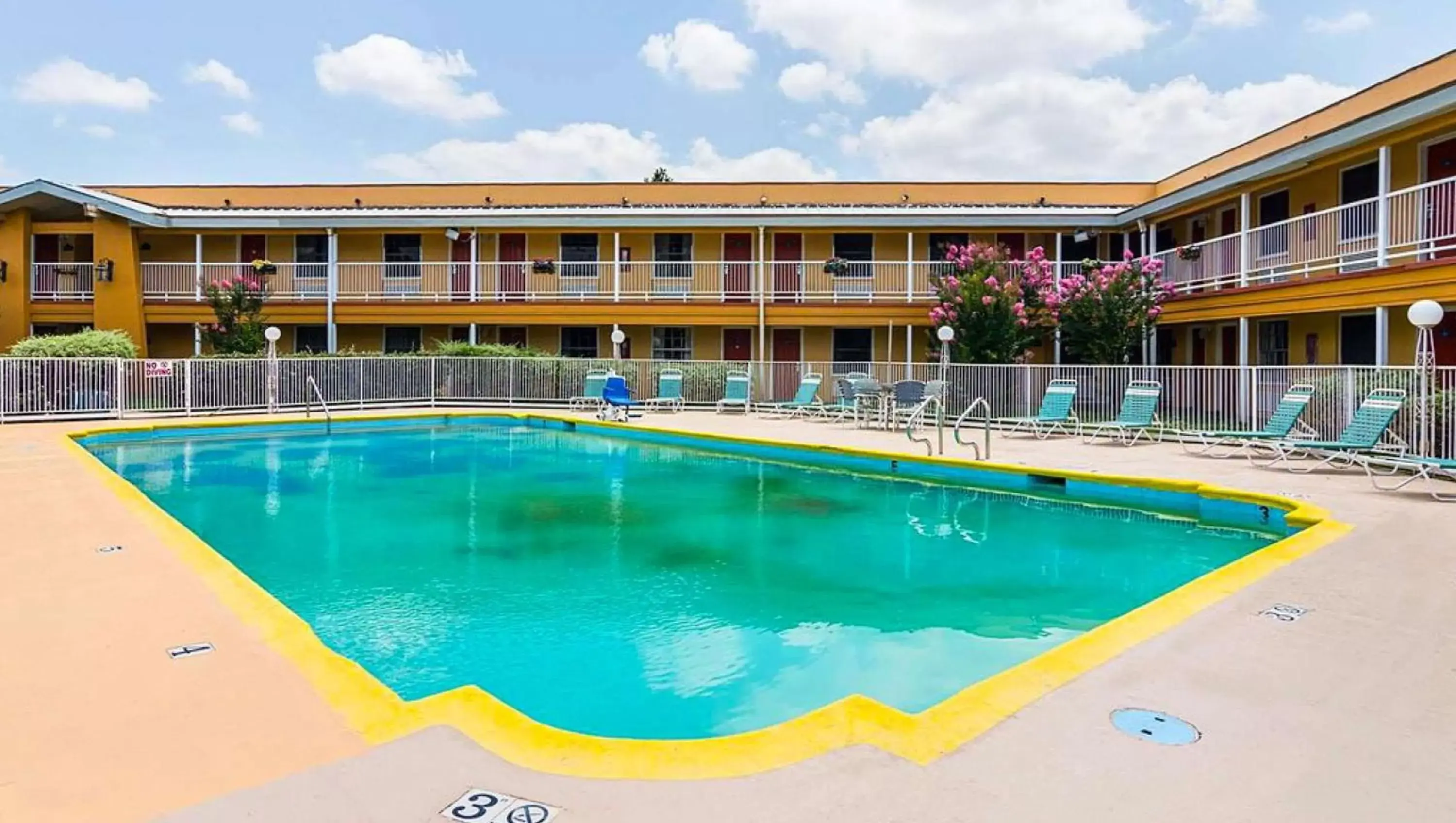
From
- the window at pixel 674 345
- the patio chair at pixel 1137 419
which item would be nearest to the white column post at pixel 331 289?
the window at pixel 674 345

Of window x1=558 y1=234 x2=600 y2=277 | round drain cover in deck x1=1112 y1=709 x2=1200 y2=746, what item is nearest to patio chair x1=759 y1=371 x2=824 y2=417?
window x1=558 y1=234 x2=600 y2=277

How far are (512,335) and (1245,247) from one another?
19.3 m

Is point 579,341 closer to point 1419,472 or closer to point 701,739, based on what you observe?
point 1419,472

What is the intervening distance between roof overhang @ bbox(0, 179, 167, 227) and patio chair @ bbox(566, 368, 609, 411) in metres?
12.8

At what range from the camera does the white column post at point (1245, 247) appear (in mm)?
17141

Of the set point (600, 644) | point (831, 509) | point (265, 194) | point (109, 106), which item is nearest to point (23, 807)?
point (600, 644)

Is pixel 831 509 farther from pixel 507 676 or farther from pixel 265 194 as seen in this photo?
pixel 265 194

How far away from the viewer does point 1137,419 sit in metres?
15.0

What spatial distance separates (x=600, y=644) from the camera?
557 centimetres

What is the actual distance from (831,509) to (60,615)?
7.36 meters

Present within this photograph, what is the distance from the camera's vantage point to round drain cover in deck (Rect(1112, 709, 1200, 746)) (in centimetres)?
→ 332

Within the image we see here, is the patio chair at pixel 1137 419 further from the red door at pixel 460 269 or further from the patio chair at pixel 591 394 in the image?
the red door at pixel 460 269

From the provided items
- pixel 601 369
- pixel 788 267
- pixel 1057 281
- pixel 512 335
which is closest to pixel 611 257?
pixel 512 335

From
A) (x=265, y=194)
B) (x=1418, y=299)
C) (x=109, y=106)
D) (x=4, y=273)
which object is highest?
(x=109, y=106)
